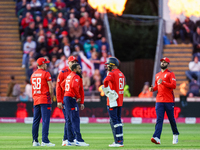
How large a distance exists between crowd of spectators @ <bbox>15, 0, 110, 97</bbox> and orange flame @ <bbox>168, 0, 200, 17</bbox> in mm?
4260

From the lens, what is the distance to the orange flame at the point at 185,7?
29.5 meters

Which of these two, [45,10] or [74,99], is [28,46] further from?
[74,99]

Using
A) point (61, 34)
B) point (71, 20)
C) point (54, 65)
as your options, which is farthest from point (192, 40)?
point (54, 65)

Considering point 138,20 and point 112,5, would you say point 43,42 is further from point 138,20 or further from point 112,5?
point 138,20

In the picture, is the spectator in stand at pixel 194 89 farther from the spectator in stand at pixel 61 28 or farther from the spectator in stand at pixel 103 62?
the spectator in stand at pixel 61 28

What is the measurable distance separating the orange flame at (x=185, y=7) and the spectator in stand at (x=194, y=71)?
3.85m

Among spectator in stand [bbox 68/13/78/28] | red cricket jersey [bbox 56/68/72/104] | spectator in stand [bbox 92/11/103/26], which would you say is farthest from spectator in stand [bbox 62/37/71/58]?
red cricket jersey [bbox 56/68/72/104]

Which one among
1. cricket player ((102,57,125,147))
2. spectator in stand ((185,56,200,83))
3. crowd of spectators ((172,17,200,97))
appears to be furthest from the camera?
spectator in stand ((185,56,200,83))

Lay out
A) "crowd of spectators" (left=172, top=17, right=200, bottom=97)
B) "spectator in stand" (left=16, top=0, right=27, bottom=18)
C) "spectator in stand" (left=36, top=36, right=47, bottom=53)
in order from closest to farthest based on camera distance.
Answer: "crowd of spectators" (left=172, top=17, right=200, bottom=97)
"spectator in stand" (left=36, top=36, right=47, bottom=53)
"spectator in stand" (left=16, top=0, right=27, bottom=18)

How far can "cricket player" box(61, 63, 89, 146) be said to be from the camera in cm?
1354

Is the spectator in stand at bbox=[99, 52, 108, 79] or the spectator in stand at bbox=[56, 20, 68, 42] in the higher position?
the spectator in stand at bbox=[56, 20, 68, 42]

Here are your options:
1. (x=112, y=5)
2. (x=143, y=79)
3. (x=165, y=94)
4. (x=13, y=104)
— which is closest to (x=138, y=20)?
(x=143, y=79)

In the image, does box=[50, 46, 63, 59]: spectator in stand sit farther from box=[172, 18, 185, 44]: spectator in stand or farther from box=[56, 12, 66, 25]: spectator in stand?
box=[172, 18, 185, 44]: spectator in stand

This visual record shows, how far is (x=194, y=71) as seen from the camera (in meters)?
27.2
